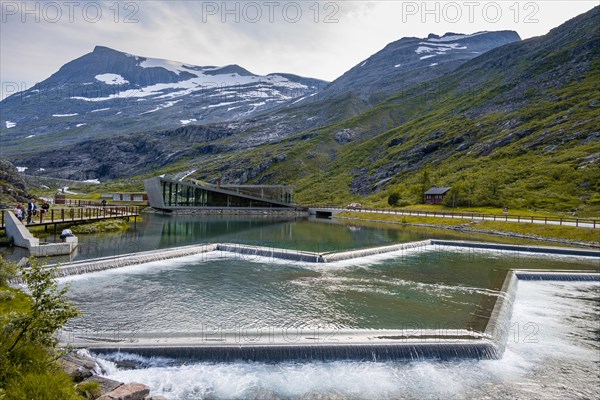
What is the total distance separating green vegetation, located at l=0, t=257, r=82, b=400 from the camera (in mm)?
8992

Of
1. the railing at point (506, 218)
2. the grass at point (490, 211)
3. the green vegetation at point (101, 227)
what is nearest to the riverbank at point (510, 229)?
the railing at point (506, 218)

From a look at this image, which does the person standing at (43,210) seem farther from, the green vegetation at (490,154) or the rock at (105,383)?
the green vegetation at (490,154)

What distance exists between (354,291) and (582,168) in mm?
87599

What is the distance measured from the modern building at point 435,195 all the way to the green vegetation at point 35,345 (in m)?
93.2

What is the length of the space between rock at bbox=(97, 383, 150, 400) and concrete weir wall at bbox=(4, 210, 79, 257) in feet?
70.8

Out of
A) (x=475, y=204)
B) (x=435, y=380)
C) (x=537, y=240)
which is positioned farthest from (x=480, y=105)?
(x=435, y=380)

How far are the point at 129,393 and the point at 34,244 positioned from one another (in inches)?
957

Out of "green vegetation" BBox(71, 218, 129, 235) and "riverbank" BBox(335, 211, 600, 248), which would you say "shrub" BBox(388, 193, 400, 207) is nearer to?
"riverbank" BBox(335, 211, 600, 248)

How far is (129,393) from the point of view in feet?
36.3

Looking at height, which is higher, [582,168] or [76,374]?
[582,168]

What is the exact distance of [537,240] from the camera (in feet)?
166

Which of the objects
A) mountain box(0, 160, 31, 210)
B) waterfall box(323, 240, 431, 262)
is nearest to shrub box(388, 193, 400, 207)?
waterfall box(323, 240, 431, 262)

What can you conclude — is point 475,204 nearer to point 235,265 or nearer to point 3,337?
point 235,265

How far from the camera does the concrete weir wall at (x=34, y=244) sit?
96.2 ft
